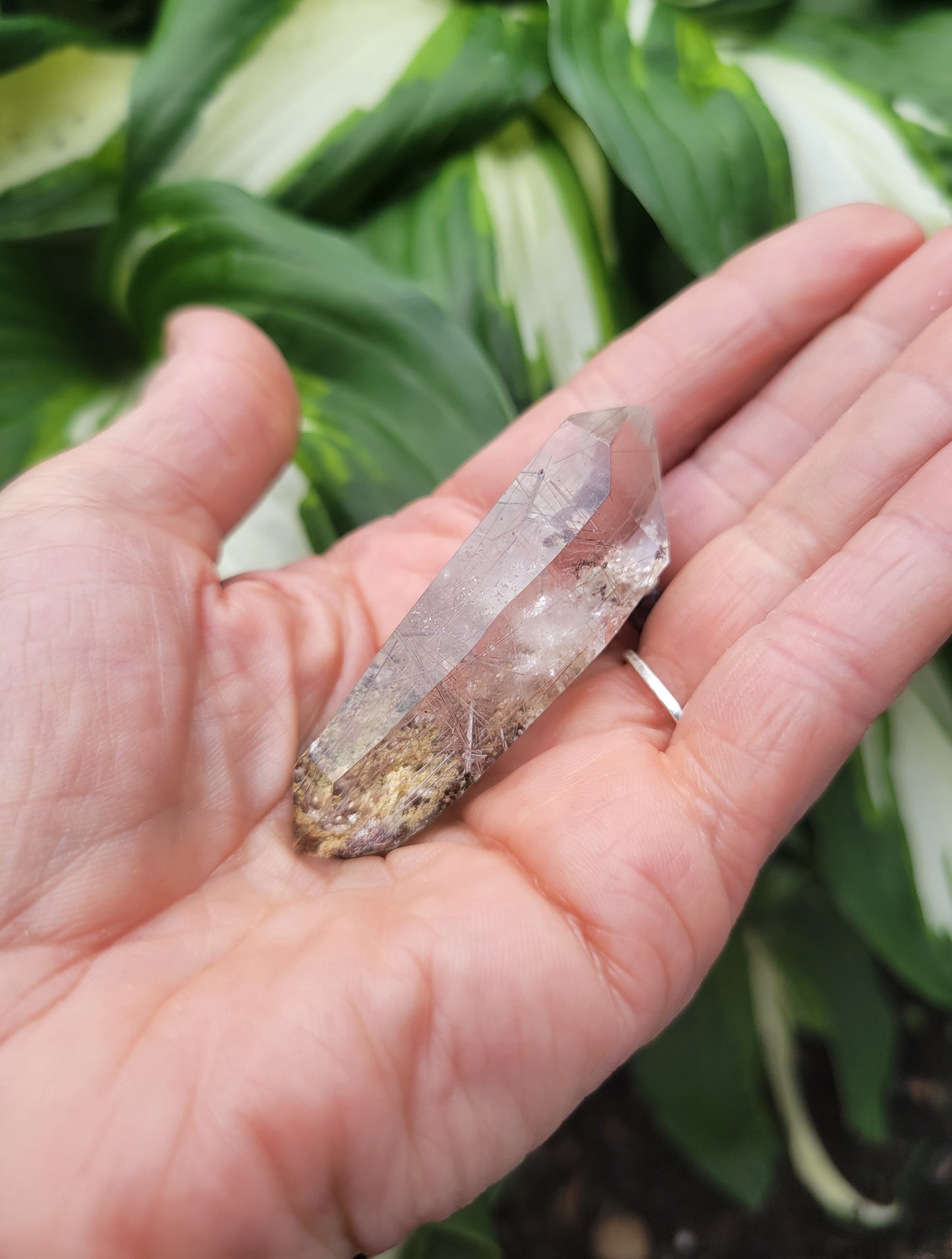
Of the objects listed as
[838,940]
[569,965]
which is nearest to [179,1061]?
[569,965]

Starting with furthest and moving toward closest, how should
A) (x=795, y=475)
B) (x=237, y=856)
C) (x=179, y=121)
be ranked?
(x=179, y=121) < (x=795, y=475) < (x=237, y=856)

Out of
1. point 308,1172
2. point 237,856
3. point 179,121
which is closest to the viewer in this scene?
point 308,1172

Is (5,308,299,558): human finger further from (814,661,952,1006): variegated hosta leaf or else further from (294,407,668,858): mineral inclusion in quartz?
(814,661,952,1006): variegated hosta leaf

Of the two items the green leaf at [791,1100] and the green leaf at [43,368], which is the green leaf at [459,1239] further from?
the green leaf at [43,368]

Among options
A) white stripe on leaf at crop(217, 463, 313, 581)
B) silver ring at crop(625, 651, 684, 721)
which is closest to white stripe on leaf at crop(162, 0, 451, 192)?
white stripe on leaf at crop(217, 463, 313, 581)

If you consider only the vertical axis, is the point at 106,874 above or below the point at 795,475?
below

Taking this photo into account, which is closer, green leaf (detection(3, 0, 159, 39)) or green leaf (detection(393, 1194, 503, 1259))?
green leaf (detection(393, 1194, 503, 1259))

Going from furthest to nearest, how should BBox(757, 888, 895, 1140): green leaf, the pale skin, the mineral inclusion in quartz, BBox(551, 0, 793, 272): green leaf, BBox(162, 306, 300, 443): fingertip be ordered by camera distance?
BBox(757, 888, 895, 1140): green leaf
BBox(551, 0, 793, 272): green leaf
BBox(162, 306, 300, 443): fingertip
the mineral inclusion in quartz
the pale skin

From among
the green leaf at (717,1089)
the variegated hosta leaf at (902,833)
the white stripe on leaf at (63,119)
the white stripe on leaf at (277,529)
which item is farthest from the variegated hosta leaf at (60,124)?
the green leaf at (717,1089)

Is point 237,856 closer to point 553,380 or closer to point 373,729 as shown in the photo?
point 373,729
